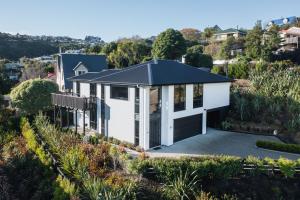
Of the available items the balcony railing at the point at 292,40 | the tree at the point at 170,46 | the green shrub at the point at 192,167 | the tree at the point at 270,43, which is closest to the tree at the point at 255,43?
Answer: the tree at the point at 270,43

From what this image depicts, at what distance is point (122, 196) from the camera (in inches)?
481

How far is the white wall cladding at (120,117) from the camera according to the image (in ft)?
68.1

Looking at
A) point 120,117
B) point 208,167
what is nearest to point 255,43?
point 120,117

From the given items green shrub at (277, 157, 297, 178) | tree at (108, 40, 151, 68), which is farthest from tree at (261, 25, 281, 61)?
green shrub at (277, 157, 297, 178)

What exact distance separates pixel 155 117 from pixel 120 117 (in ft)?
9.50

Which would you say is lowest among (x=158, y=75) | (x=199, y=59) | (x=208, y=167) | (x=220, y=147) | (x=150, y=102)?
(x=220, y=147)

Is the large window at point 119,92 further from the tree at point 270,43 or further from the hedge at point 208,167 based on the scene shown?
the tree at point 270,43

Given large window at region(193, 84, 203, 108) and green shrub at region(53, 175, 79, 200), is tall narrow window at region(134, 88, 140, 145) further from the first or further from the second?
green shrub at region(53, 175, 79, 200)

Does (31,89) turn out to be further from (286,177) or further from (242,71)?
(242,71)

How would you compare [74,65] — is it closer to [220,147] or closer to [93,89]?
[93,89]

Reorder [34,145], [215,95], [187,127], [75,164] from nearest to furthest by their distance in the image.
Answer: [75,164], [34,145], [187,127], [215,95]

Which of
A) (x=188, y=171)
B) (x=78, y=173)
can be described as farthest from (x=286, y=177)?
(x=78, y=173)

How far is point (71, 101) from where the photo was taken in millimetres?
24281

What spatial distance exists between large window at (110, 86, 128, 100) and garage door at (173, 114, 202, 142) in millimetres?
4169
